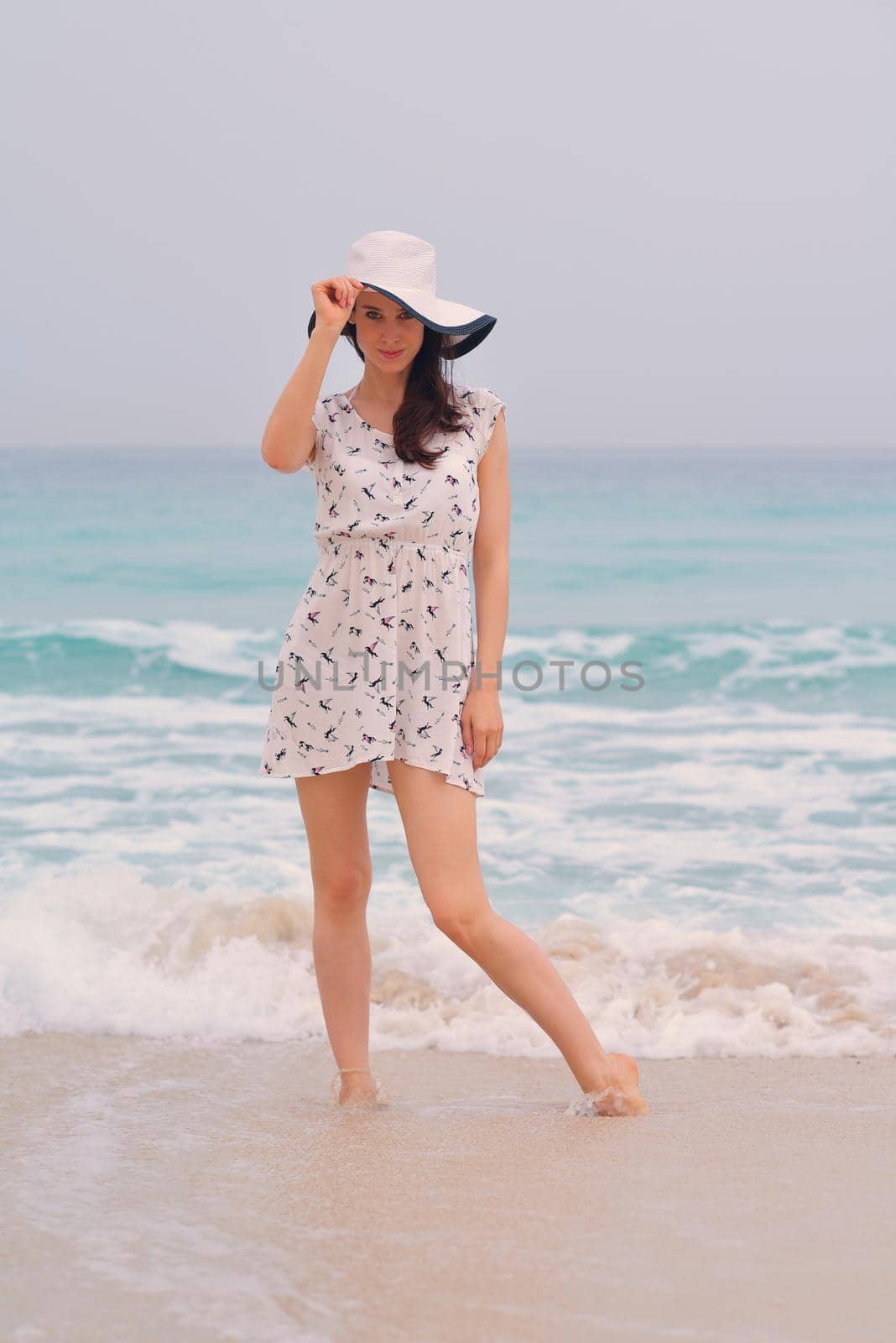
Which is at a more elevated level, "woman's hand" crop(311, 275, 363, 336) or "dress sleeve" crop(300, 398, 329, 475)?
"woman's hand" crop(311, 275, 363, 336)

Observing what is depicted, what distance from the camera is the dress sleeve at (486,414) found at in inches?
102

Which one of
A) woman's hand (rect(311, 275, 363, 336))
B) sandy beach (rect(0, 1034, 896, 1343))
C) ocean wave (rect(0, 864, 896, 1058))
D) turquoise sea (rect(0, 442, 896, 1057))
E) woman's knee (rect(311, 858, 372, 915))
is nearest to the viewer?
sandy beach (rect(0, 1034, 896, 1343))

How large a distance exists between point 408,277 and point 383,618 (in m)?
0.63

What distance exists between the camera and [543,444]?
24984mm

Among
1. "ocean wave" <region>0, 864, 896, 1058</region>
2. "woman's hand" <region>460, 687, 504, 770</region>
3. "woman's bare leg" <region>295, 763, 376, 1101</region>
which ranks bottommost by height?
"ocean wave" <region>0, 864, 896, 1058</region>

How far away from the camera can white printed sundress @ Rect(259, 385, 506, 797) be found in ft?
8.18

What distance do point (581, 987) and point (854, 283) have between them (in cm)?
2089

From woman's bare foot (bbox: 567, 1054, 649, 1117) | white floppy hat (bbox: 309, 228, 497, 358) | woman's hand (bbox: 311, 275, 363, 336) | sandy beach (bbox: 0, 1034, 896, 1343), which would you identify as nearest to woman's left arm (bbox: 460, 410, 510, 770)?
white floppy hat (bbox: 309, 228, 497, 358)

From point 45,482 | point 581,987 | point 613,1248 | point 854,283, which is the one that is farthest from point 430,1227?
point 45,482

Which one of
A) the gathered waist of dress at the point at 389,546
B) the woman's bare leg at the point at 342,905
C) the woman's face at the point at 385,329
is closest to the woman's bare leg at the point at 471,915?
the woman's bare leg at the point at 342,905

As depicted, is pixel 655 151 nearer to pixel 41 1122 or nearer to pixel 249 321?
pixel 249 321

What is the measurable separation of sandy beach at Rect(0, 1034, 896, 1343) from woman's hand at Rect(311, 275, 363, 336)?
144 centimetres

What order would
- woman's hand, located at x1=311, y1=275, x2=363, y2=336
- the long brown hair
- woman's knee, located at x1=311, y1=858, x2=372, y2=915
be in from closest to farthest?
woman's hand, located at x1=311, y1=275, x2=363, y2=336
the long brown hair
woman's knee, located at x1=311, y1=858, x2=372, y2=915

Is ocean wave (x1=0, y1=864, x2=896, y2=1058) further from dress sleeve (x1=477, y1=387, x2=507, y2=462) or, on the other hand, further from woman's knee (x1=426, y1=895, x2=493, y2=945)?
dress sleeve (x1=477, y1=387, x2=507, y2=462)
